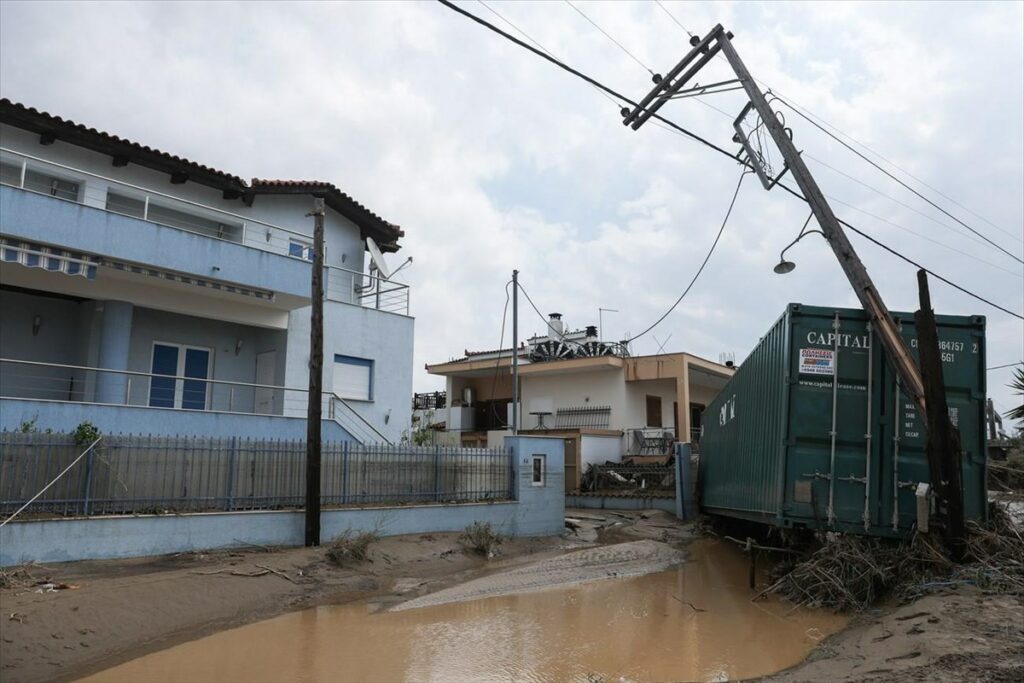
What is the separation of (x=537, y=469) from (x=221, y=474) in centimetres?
737

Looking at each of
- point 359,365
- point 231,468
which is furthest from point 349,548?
point 359,365

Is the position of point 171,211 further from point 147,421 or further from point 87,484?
point 87,484

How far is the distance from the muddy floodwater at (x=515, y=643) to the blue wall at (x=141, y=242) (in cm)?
834

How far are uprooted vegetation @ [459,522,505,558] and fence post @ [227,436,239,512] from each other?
443cm

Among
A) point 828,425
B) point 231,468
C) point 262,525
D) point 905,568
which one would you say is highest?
point 828,425

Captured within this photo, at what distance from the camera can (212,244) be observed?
15531 mm

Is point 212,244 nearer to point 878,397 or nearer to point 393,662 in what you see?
point 393,662

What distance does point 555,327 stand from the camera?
1320 inches

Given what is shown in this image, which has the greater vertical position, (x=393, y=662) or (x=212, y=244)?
(x=212, y=244)

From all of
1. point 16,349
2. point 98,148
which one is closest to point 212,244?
point 98,148

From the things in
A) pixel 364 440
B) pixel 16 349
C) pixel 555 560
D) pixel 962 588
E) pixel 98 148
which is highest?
pixel 98 148

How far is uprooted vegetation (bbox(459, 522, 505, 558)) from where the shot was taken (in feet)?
46.9

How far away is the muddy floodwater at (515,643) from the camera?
274 inches

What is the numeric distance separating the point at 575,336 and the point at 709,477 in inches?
648
